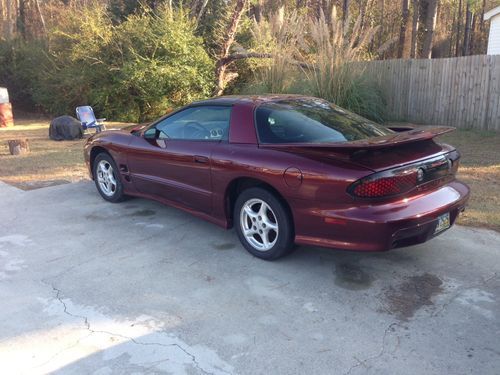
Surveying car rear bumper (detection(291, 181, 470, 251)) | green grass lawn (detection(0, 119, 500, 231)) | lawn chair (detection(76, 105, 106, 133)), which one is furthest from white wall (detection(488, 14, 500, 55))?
car rear bumper (detection(291, 181, 470, 251))

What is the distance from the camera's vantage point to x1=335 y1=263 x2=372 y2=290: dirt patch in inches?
144

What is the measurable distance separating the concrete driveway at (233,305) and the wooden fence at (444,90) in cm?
777

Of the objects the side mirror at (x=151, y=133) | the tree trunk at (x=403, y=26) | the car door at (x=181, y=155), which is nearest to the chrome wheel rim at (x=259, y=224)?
the car door at (x=181, y=155)

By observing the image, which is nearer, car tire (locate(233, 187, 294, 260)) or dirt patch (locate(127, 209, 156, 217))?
car tire (locate(233, 187, 294, 260))

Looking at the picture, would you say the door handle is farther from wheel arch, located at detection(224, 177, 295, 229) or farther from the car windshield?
the car windshield

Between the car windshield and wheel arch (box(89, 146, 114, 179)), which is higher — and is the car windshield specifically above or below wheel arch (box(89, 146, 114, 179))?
above

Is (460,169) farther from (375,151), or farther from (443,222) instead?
(375,151)

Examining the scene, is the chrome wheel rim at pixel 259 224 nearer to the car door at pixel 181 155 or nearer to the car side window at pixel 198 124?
the car door at pixel 181 155

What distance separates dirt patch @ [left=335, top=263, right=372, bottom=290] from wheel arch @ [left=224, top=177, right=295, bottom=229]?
58 cm

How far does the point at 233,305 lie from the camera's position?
11.2 ft

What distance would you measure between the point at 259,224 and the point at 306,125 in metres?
1.02

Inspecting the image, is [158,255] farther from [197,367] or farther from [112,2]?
[112,2]

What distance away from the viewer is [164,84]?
1462cm

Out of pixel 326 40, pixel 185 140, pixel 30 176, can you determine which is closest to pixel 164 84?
pixel 326 40
